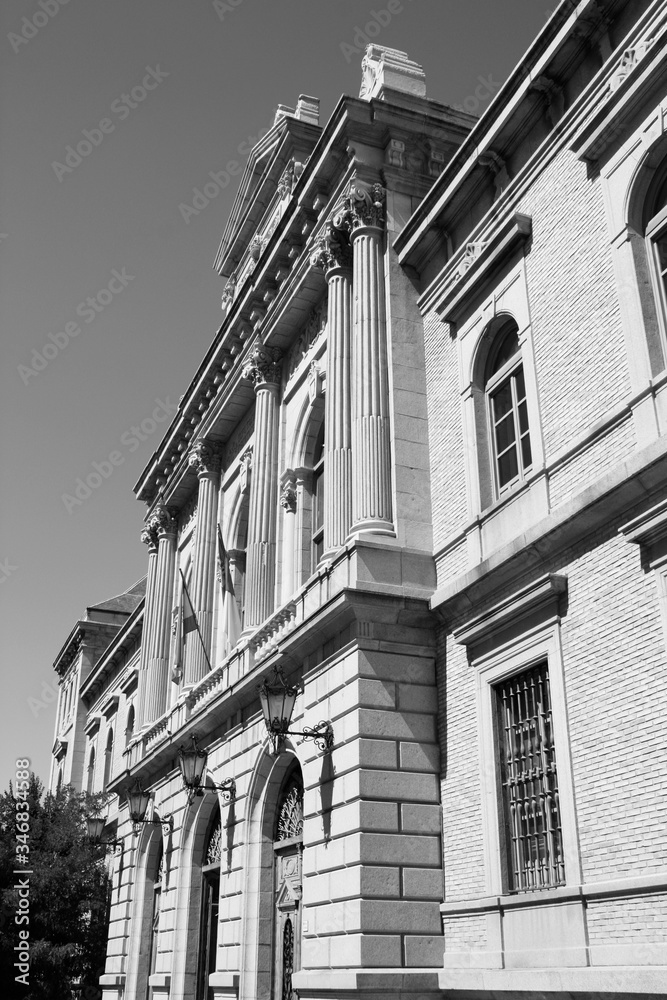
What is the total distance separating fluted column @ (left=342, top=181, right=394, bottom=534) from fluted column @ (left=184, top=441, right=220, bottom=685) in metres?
9.68

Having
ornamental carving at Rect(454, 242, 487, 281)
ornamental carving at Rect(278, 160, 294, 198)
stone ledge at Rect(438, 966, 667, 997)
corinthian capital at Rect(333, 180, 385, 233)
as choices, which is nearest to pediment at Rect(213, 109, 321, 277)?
ornamental carving at Rect(278, 160, 294, 198)

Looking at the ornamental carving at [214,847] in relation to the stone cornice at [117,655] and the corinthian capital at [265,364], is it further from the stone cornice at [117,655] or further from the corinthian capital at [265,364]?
the stone cornice at [117,655]

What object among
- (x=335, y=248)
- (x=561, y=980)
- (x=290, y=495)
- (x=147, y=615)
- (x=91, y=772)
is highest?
(x=335, y=248)

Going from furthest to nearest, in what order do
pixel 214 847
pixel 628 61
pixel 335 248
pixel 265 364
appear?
pixel 265 364, pixel 214 847, pixel 335 248, pixel 628 61

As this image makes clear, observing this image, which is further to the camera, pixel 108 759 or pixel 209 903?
pixel 108 759

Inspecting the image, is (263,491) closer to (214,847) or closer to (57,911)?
(214,847)

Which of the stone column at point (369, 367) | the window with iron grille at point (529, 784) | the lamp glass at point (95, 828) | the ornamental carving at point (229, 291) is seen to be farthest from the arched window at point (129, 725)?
the window with iron grille at point (529, 784)

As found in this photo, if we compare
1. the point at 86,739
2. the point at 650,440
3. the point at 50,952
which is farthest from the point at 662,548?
the point at 86,739

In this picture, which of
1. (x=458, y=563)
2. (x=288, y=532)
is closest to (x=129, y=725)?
(x=288, y=532)

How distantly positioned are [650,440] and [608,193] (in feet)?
10.9

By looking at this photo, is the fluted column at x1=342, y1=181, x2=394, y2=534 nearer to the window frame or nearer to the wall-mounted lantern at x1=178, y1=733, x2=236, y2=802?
the window frame

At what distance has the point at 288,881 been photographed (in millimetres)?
17078

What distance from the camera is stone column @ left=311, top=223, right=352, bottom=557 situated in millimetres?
16344

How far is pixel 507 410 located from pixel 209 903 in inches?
511
